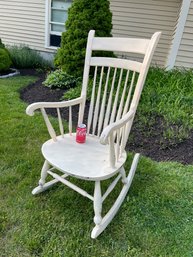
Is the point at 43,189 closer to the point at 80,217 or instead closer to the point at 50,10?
the point at 80,217

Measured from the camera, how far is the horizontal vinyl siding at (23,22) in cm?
512

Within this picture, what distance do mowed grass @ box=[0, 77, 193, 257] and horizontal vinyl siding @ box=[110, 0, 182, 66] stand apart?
9.71 ft

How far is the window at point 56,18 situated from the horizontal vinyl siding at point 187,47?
7.86ft

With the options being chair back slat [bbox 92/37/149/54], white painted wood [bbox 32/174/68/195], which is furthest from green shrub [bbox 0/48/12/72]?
white painted wood [bbox 32/174/68/195]

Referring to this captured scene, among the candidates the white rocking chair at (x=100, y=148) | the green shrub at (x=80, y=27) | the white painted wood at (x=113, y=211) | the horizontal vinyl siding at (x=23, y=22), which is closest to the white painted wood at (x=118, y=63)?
the white rocking chair at (x=100, y=148)

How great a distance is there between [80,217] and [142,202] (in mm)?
463

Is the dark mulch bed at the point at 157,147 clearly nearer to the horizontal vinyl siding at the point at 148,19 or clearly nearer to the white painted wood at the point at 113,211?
the white painted wood at the point at 113,211

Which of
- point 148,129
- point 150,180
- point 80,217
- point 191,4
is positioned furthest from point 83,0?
point 80,217

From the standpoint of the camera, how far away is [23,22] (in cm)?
531

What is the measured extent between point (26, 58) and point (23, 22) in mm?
963

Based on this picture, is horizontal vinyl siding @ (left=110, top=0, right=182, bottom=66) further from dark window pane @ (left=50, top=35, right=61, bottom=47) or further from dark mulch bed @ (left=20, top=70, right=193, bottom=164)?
dark mulch bed @ (left=20, top=70, right=193, bottom=164)

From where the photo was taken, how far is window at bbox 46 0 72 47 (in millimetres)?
4918

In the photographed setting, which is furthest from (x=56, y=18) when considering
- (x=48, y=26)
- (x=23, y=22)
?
(x=23, y=22)

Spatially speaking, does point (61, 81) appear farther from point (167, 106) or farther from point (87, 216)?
point (87, 216)
